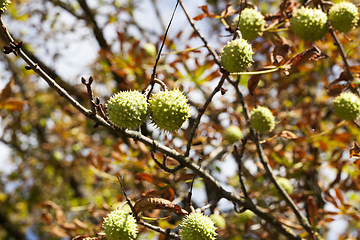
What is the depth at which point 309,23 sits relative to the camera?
6.44 ft

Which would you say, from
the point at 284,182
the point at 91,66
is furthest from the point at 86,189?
the point at 284,182

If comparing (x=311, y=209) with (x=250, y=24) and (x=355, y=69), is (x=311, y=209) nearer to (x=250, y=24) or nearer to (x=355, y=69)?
(x=355, y=69)

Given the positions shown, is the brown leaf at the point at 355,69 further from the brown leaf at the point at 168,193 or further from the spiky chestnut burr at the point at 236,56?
the brown leaf at the point at 168,193

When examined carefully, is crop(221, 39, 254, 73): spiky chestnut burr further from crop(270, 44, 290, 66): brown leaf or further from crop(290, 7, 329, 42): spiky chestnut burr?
crop(290, 7, 329, 42): spiky chestnut burr

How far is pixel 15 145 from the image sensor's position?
4.34 m

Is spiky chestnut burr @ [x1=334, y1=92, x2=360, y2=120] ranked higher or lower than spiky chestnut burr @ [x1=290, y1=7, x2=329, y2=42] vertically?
lower

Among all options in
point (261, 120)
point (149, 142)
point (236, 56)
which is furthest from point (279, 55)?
point (149, 142)

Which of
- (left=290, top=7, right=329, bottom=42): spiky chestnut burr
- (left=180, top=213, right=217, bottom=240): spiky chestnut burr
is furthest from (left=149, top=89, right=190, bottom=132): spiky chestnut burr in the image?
(left=290, top=7, right=329, bottom=42): spiky chestnut burr

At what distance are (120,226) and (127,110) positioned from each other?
1.95 feet

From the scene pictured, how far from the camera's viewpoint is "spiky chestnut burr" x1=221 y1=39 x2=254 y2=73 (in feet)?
4.88

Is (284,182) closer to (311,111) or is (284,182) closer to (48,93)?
(311,111)

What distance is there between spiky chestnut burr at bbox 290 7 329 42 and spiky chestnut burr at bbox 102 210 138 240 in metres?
1.61

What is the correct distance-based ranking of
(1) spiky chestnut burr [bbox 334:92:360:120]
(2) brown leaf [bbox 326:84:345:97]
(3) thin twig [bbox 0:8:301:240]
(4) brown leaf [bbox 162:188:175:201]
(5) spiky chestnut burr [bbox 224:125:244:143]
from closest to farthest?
(3) thin twig [bbox 0:8:301:240] → (4) brown leaf [bbox 162:188:175:201] → (1) spiky chestnut burr [bbox 334:92:360:120] → (2) brown leaf [bbox 326:84:345:97] → (5) spiky chestnut burr [bbox 224:125:244:143]

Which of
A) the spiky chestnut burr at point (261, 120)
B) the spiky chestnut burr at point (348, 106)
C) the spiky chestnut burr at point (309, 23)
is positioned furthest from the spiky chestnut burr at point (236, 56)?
the spiky chestnut burr at point (348, 106)
